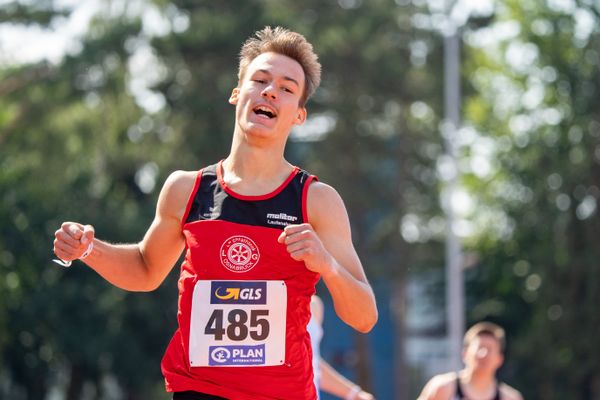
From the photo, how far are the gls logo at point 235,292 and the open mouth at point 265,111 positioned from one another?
2.31 feet

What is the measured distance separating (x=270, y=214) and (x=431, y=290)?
3882cm

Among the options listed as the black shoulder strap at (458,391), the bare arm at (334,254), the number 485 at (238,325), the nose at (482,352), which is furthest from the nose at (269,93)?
the nose at (482,352)

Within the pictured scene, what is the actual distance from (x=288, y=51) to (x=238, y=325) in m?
1.19

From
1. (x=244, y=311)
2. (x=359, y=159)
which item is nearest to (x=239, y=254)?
(x=244, y=311)

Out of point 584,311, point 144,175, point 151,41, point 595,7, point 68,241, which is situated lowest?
point 68,241

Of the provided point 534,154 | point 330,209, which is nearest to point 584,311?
point 534,154

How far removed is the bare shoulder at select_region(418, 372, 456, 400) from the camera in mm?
9758

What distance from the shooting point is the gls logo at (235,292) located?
4867 mm

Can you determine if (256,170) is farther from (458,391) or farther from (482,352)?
(482,352)

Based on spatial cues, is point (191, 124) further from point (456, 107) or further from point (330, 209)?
point (330, 209)

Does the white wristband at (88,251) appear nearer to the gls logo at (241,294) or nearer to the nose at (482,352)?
the gls logo at (241,294)

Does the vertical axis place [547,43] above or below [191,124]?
above

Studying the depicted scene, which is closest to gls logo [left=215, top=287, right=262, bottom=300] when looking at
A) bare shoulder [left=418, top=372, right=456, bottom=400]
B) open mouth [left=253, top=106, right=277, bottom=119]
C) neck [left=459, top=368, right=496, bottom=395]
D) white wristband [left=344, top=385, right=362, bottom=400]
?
open mouth [left=253, top=106, right=277, bottom=119]

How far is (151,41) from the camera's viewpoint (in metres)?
33.0
